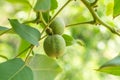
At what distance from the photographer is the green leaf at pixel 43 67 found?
2.88ft

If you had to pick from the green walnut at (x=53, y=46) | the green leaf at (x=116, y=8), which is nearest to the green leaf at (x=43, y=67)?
the green walnut at (x=53, y=46)

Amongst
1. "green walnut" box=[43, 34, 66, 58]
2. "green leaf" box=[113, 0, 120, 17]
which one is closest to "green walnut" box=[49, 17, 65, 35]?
"green walnut" box=[43, 34, 66, 58]

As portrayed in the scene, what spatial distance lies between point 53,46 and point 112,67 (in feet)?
0.46

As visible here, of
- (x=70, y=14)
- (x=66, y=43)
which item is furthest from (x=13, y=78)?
(x=70, y=14)

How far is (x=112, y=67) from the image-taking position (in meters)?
0.90

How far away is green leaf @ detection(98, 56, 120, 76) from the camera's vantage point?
0.88 meters

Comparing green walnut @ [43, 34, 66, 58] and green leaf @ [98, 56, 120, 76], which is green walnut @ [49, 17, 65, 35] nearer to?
green walnut @ [43, 34, 66, 58]

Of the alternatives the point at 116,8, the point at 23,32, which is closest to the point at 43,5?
the point at 23,32

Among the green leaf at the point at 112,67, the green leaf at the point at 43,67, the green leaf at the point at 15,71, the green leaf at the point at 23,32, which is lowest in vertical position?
the green leaf at the point at 112,67

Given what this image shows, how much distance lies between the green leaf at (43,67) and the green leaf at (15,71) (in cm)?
5

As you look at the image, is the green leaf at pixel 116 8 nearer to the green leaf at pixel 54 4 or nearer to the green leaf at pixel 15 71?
the green leaf at pixel 54 4

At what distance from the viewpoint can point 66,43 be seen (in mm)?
1009

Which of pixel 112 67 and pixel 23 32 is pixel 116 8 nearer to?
pixel 112 67

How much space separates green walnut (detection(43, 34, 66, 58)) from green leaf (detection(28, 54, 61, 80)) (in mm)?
33
